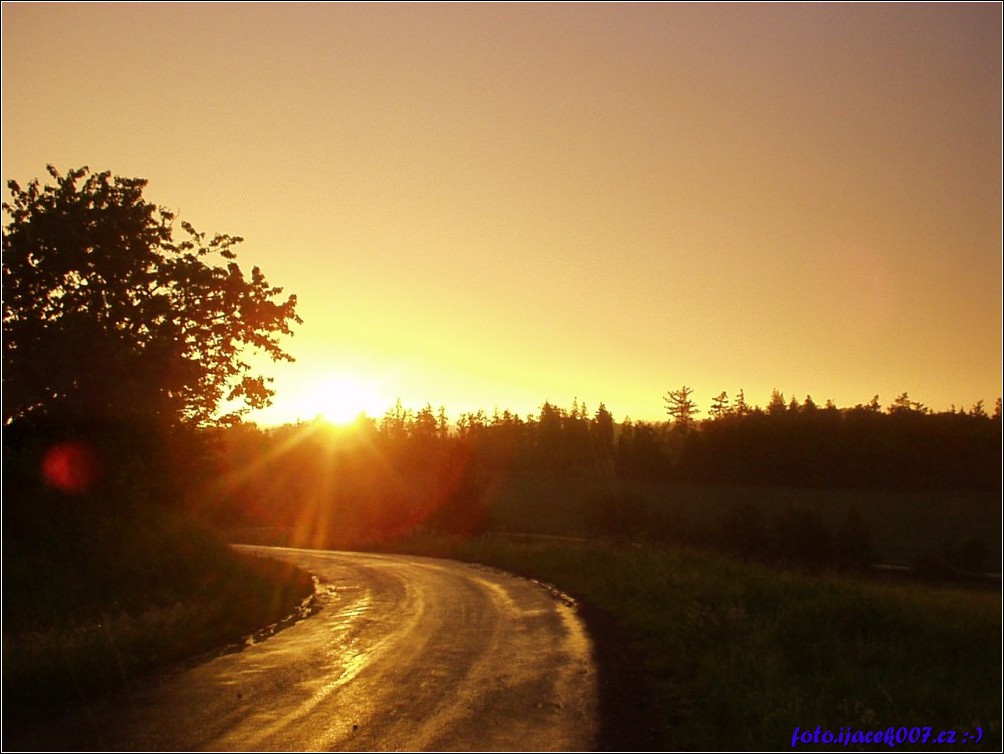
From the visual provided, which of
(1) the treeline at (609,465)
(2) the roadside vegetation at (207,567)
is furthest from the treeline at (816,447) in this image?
(2) the roadside vegetation at (207,567)

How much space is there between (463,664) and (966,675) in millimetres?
8271

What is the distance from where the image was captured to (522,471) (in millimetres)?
124812

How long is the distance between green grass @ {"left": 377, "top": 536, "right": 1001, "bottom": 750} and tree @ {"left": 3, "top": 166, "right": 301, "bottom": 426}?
13719 mm

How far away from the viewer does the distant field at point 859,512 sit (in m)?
61.5

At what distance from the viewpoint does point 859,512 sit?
60.1 meters

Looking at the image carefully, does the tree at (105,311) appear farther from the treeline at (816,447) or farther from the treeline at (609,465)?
the treeline at (816,447)

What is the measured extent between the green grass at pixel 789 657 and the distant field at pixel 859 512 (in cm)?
3999

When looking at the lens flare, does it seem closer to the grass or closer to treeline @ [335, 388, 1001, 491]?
the grass

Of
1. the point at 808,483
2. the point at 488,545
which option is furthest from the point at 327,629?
the point at 808,483

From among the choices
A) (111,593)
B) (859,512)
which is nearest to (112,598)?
(111,593)

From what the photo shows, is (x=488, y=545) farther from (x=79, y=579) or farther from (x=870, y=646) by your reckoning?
(x=870, y=646)

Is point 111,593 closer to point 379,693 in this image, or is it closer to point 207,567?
point 207,567

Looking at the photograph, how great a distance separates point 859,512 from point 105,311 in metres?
50.9

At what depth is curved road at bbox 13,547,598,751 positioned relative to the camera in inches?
366
